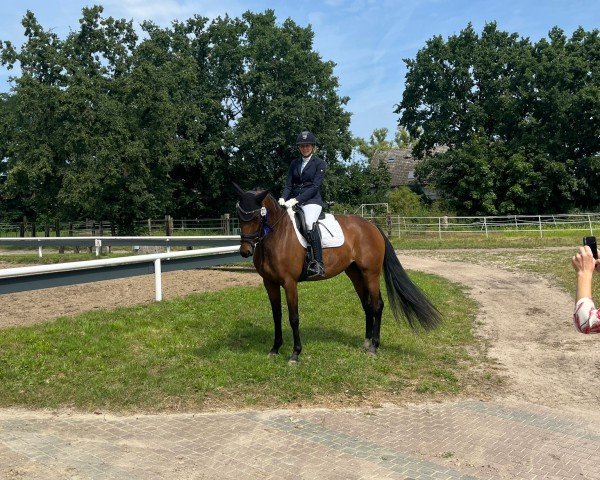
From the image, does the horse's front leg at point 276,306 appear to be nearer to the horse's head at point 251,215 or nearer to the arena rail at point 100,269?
the horse's head at point 251,215

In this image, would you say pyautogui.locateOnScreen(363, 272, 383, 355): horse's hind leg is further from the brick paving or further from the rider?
the brick paving

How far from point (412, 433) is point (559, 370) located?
3043 mm

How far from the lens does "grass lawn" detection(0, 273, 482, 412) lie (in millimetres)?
5594

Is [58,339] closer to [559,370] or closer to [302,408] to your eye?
[302,408]

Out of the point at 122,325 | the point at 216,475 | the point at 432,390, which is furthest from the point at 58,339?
the point at 432,390

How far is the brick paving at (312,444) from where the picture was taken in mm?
3994

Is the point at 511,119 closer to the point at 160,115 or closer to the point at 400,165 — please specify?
the point at 400,165

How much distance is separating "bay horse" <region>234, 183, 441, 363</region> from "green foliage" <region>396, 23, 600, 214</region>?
38.4 metres

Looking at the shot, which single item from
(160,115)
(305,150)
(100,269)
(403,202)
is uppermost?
(160,115)

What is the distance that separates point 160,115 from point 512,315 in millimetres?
28715

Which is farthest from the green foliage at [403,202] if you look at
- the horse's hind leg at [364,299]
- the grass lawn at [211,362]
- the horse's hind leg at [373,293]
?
the horse's hind leg at [373,293]

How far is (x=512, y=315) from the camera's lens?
10.2 meters

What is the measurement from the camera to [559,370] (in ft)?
22.1

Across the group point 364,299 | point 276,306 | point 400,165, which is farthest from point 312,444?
point 400,165
